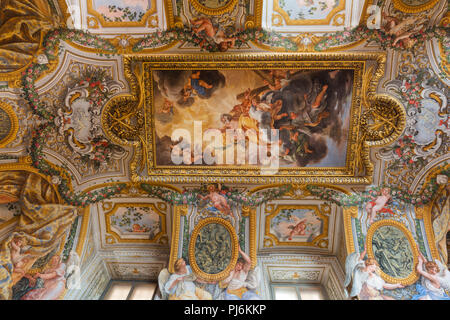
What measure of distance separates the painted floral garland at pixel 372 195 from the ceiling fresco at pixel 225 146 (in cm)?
4

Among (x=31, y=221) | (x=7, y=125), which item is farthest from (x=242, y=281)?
(x=7, y=125)

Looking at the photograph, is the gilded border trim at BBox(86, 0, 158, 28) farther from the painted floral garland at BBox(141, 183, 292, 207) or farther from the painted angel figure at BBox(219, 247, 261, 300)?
the painted angel figure at BBox(219, 247, 261, 300)

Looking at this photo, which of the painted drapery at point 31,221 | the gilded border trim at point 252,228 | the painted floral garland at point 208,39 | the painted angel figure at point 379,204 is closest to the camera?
the painted drapery at point 31,221

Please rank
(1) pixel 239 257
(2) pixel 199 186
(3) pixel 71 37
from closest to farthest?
(3) pixel 71 37 < (1) pixel 239 257 < (2) pixel 199 186

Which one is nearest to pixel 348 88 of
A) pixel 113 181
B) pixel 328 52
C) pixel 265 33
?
pixel 328 52

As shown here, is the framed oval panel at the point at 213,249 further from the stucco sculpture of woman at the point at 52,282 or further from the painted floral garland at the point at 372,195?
the stucco sculpture of woman at the point at 52,282

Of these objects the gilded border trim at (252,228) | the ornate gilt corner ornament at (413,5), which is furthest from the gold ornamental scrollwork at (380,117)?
the gilded border trim at (252,228)

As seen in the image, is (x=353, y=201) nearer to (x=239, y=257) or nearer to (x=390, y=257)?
(x=390, y=257)

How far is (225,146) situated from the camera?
791cm

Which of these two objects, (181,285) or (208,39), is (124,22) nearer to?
(208,39)

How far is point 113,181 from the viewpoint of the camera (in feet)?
26.6

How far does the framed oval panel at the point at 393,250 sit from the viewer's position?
23.1 ft
